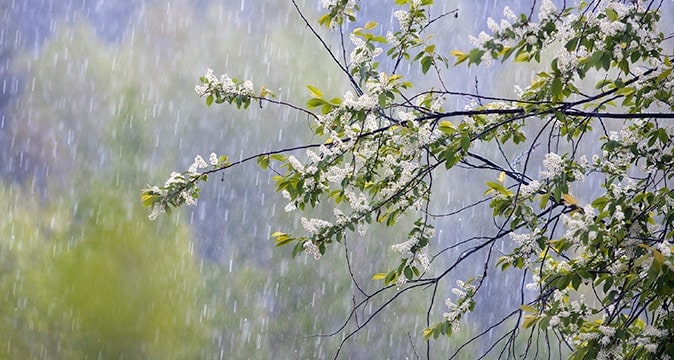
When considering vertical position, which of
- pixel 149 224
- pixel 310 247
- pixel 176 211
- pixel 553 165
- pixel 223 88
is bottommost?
pixel 310 247

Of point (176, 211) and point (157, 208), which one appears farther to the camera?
point (176, 211)

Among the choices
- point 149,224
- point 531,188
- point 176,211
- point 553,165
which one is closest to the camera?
point 553,165

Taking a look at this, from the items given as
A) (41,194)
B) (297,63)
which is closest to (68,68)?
(41,194)

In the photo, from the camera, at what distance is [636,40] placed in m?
1.53

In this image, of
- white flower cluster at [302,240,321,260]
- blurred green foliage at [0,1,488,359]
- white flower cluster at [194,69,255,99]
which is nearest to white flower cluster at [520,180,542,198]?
white flower cluster at [302,240,321,260]

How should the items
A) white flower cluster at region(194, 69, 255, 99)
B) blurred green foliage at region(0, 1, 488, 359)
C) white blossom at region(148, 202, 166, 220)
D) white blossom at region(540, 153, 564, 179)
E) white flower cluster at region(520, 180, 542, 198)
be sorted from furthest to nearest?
blurred green foliage at region(0, 1, 488, 359)
white flower cluster at region(194, 69, 255, 99)
white blossom at region(148, 202, 166, 220)
white flower cluster at region(520, 180, 542, 198)
white blossom at region(540, 153, 564, 179)

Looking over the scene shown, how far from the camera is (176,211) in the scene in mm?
8445

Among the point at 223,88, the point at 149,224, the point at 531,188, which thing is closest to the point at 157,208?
the point at 223,88

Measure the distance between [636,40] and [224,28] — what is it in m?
8.19

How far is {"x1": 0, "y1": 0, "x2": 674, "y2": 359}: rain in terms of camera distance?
25.2 feet

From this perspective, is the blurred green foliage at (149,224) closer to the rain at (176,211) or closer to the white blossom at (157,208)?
the rain at (176,211)

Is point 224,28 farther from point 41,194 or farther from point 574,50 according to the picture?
point 574,50

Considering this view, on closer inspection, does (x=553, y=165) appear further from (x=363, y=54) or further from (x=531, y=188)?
(x=363, y=54)

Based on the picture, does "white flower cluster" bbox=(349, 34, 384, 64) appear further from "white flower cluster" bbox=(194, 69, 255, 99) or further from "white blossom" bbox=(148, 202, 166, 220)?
"white blossom" bbox=(148, 202, 166, 220)
